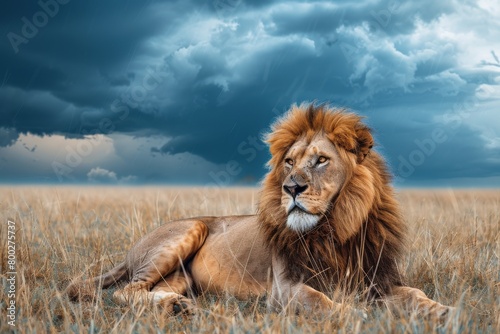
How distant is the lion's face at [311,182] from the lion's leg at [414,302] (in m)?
0.84

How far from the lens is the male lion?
167 inches

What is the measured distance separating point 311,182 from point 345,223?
0.44 m

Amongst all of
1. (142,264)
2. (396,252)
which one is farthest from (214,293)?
(396,252)

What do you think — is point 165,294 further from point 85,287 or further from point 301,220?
point 301,220

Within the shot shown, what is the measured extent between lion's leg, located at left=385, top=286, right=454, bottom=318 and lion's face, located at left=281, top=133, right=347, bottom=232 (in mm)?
841

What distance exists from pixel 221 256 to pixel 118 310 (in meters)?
1.17

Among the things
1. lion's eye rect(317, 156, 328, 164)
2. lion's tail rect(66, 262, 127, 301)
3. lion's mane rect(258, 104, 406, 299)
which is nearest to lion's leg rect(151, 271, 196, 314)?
lion's tail rect(66, 262, 127, 301)

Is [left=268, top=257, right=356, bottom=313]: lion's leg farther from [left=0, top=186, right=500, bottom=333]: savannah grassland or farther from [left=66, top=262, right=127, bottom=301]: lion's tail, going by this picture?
[left=66, top=262, right=127, bottom=301]: lion's tail

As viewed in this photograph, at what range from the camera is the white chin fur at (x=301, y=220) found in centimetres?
420

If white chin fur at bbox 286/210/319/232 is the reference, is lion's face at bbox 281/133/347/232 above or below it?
above

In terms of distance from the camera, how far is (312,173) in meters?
4.26

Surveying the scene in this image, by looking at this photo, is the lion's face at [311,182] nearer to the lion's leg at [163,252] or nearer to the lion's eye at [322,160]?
the lion's eye at [322,160]

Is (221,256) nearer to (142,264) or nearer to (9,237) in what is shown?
(142,264)

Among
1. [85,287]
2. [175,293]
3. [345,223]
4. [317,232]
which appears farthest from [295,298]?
[85,287]
